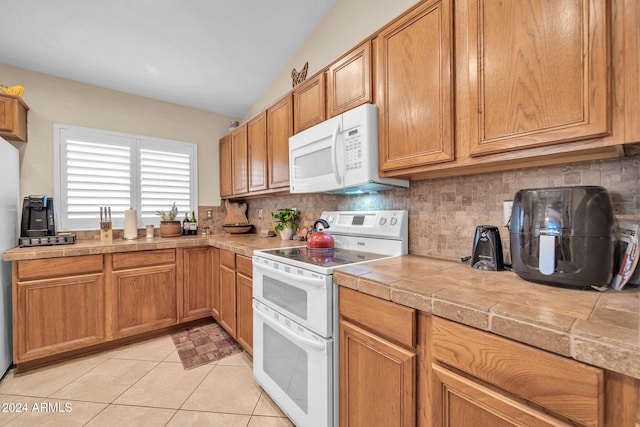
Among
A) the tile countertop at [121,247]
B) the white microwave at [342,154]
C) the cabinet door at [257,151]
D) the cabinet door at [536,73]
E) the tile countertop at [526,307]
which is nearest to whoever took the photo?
the tile countertop at [526,307]

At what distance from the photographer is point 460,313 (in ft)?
A: 2.58

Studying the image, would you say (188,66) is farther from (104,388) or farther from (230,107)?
(104,388)

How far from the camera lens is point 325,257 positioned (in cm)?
158

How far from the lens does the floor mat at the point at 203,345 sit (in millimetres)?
2187

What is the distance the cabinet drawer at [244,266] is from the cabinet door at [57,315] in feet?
3.93

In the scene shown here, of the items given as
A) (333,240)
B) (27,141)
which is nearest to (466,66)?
(333,240)

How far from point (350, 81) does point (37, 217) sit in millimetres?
2851

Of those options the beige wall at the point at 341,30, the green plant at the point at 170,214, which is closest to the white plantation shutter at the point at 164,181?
the green plant at the point at 170,214

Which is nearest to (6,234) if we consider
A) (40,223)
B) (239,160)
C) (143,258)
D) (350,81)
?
(40,223)

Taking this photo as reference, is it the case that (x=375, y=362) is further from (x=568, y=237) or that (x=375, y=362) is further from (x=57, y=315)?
(x=57, y=315)

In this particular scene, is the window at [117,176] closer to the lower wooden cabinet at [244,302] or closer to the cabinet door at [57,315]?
the cabinet door at [57,315]

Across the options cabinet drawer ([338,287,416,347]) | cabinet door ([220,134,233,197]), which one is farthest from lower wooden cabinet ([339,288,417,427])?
cabinet door ([220,134,233,197])

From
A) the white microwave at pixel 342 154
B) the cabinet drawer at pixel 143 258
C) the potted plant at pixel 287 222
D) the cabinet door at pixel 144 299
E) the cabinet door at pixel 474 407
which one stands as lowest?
the cabinet door at pixel 144 299

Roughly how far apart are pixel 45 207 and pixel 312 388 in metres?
2.76
